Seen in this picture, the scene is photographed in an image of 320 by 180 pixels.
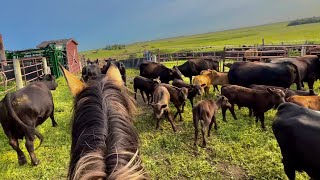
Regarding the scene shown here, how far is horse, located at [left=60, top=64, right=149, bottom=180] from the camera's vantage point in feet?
3.96

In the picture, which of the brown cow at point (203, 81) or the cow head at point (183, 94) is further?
the brown cow at point (203, 81)

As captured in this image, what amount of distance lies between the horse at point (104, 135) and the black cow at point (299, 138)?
2431 millimetres

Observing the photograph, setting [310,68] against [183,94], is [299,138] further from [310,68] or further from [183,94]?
[310,68]

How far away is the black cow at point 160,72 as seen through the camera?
11211mm

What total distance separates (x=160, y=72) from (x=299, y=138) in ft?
27.9

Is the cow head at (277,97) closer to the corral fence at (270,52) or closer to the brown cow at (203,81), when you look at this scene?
the brown cow at (203,81)

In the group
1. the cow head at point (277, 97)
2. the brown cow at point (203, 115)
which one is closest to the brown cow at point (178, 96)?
the brown cow at point (203, 115)

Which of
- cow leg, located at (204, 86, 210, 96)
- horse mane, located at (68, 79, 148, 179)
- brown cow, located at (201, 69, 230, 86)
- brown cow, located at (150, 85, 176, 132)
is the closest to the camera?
horse mane, located at (68, 79, 148, 179)

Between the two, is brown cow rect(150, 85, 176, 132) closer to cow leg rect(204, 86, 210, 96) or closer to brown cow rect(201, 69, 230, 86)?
cow leg rect(204, 86, 210, 96)

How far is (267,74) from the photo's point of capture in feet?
28.8

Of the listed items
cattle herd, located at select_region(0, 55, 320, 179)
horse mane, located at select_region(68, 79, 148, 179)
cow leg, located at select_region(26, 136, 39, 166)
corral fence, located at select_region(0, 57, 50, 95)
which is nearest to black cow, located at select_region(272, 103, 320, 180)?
cattle herd, located at select_region(0, 55, 320, 179)

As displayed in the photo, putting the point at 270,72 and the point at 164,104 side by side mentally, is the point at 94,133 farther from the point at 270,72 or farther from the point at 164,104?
the point at 270,72

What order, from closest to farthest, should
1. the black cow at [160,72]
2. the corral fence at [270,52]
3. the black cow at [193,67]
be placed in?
the black cow at [160,72]
the black cow at [193,67]
the corral fence at [270,52]

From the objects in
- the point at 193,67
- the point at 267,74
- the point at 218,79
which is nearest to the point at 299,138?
the point at 267,74
